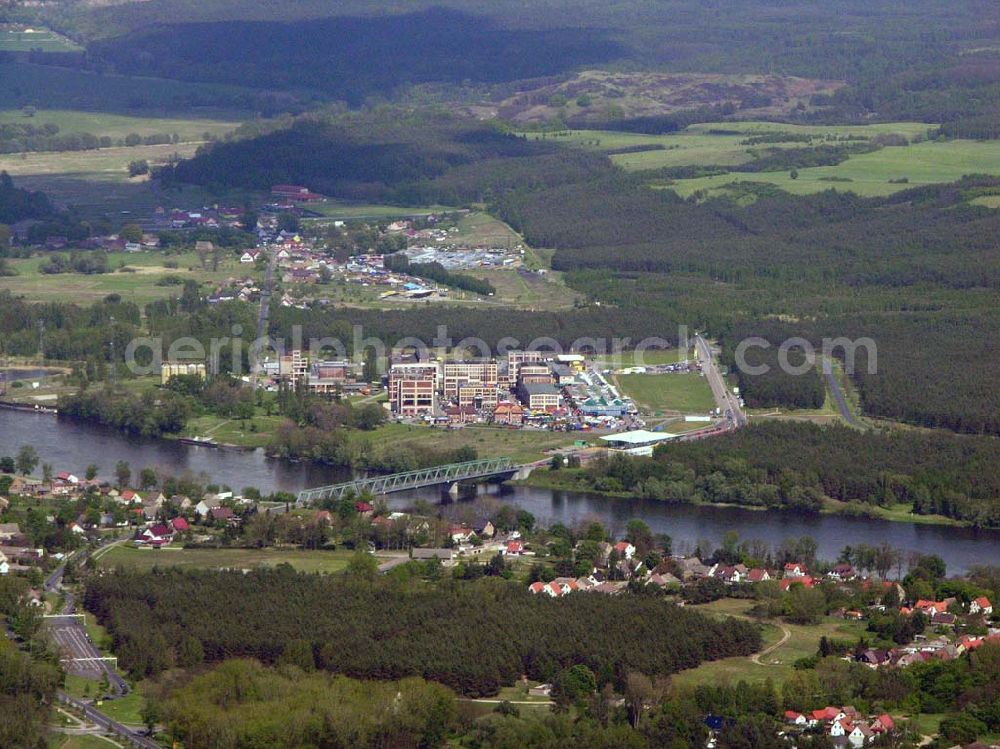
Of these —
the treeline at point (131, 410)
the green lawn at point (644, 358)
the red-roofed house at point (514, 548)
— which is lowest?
the red-roofed house at point (514, 548)

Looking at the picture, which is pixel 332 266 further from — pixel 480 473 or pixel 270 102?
pixel 270 102

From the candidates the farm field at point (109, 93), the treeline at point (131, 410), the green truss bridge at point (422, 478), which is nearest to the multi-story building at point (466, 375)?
the treeline at point (131, 410)

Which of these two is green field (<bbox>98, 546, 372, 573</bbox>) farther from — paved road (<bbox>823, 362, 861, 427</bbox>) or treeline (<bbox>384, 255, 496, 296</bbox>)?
treeline (<bbox>384, 255, 496, 296</bbox>)

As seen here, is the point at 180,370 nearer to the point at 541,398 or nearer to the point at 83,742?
the point at 541,398

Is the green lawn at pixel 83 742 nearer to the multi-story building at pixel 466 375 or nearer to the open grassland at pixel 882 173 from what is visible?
the multi-story building at pixel 466 375

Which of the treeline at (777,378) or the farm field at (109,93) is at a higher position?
the farm field at (109,93)

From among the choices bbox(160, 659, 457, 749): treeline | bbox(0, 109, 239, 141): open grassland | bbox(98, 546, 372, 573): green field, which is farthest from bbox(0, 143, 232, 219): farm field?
bbox(160, 659, 457, 749): treeline

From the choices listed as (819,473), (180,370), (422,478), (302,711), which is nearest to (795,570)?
(819,473)
